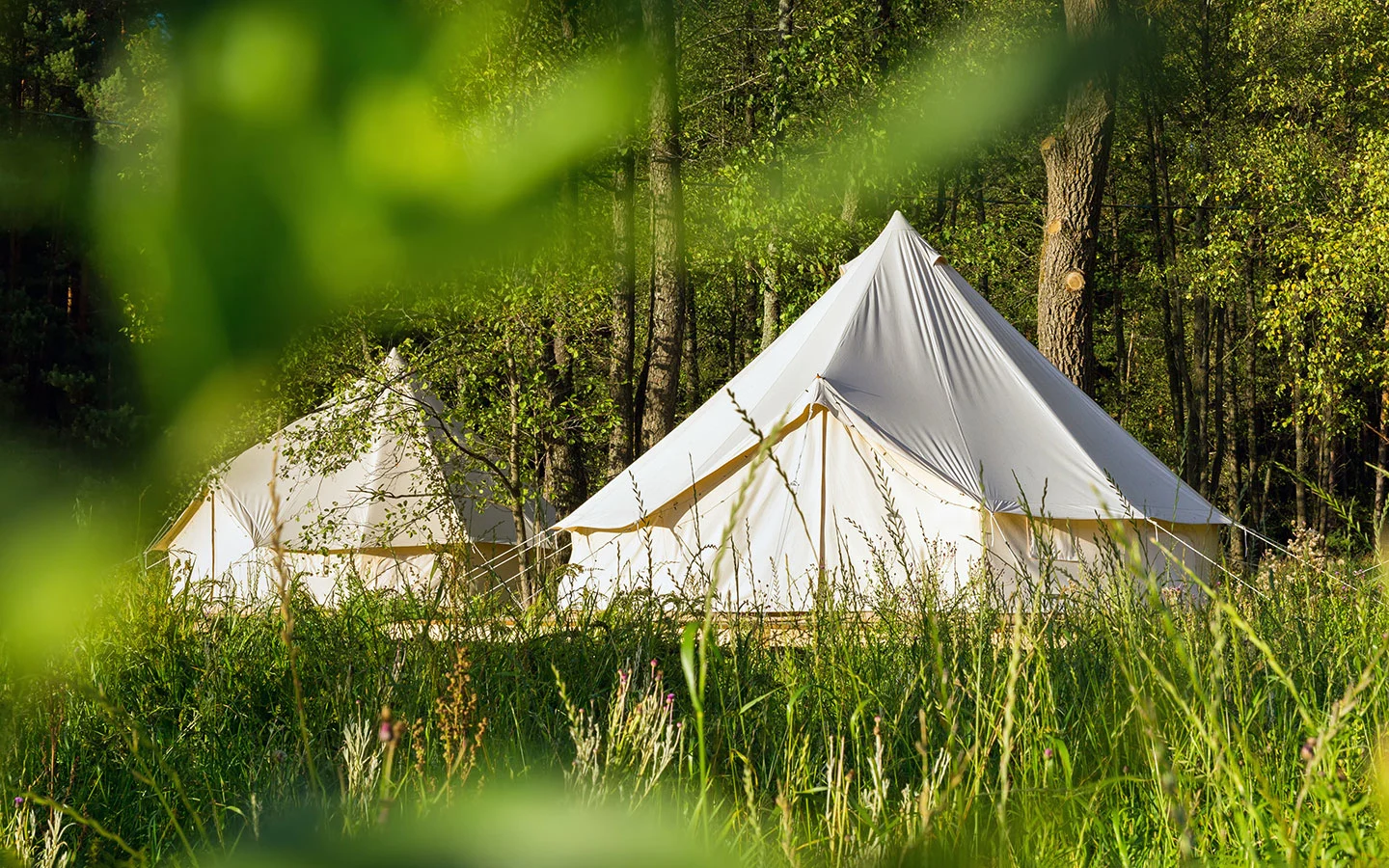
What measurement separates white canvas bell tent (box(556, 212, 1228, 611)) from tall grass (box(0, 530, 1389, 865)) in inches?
126

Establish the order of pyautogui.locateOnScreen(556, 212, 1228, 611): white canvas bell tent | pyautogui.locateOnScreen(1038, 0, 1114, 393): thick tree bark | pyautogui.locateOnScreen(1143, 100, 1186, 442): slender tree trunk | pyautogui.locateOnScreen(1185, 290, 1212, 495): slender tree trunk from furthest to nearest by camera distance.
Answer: pyautogui.locateOnScreen(1143, 100, 1186, 442): slender tree trunk
pyautogui.locateOnScreen(1185, 290, 1212, 495): slender tree trunk
pyautogui.locateOnScreen(1038, 0, 1114, 393): thick tree bark
pyautogui.locateOnScreen(556, 212, 1228, 611): white canvas bell tent

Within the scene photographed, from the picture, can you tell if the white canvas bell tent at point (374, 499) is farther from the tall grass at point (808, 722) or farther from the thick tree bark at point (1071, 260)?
the thick tree bark at point (1071, 260)

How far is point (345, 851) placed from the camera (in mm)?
223

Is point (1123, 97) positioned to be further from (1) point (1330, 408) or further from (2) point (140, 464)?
(1) point (1330, 408)

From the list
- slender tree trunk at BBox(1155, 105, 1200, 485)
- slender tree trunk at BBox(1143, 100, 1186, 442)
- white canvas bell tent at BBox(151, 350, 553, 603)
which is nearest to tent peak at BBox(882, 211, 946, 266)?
white canvas bell tent at BBox(151, 350, 553, 603)

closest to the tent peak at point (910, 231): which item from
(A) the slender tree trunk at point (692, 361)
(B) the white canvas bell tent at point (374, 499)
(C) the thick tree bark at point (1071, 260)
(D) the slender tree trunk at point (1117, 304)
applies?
(C) the thick tree bark at point (1071, 260)

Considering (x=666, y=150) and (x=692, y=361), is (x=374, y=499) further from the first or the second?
(x=692, y=361)

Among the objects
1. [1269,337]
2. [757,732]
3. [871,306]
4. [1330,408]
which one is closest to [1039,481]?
[871,306]

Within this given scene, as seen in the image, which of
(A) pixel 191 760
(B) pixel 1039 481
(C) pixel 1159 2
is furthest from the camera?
(B) pixel 1039 481

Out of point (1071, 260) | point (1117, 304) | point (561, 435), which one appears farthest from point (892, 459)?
point (1117, 304)

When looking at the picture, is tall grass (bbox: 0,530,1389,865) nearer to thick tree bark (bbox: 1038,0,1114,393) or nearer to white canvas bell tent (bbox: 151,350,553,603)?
white canvas bell tent (bbox: 151,350,553,603)

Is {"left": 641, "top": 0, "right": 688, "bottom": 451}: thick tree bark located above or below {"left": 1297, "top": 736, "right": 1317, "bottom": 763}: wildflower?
above

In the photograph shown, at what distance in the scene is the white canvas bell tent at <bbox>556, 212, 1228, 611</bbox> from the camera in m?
6.63

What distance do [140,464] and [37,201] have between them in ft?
0.23
